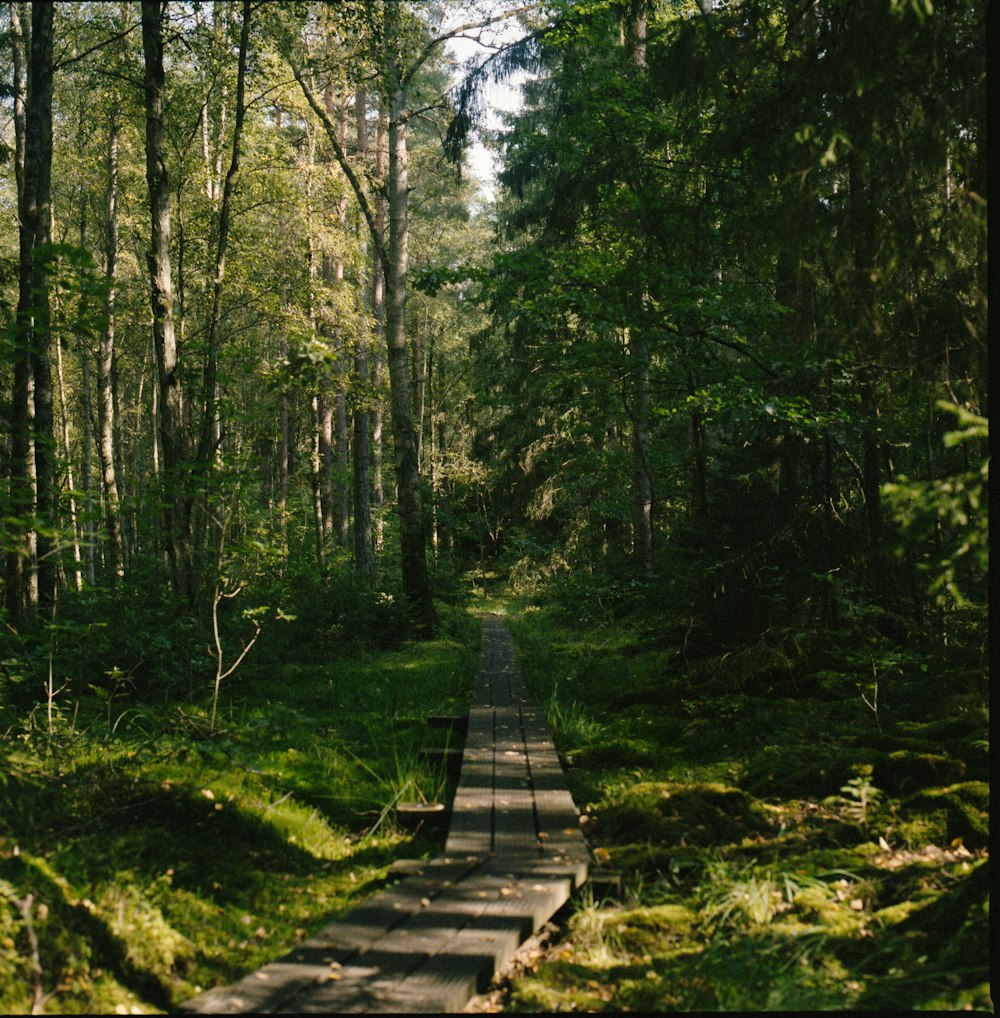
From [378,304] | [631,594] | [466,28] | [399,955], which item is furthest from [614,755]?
[378,304]

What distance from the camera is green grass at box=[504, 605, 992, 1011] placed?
114 inches

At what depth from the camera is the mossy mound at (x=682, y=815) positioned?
4512mm

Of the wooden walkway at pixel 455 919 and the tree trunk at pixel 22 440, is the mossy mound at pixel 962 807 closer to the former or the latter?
the wooden walkway at pixel 455 919

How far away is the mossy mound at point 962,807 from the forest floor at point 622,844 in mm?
13

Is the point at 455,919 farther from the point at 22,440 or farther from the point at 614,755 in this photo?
the point at 22,440

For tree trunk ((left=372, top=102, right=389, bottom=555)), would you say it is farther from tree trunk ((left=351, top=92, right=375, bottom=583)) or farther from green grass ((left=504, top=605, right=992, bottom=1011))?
green grass ((left=504, top=605, right=992, bottom=1011))

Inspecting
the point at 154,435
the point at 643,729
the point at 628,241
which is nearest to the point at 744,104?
the point at 628,241

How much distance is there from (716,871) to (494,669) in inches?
244

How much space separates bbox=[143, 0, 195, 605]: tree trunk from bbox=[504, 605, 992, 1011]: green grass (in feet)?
17.1

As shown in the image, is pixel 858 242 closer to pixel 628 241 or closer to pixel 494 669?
pixel 628 241

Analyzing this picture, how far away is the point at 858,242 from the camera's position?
5.07 m

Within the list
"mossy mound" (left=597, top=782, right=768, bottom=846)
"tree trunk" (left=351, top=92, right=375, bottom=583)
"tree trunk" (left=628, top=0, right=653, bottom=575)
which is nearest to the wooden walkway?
"mossy mound" (left=597, top=782, right=768, bottom=846)

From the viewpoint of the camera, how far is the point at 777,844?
425 centimetres

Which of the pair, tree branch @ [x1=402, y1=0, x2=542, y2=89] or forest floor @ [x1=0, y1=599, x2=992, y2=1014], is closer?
forest floor @ [x1=0, y1=599, x2=992, y2=1014]
